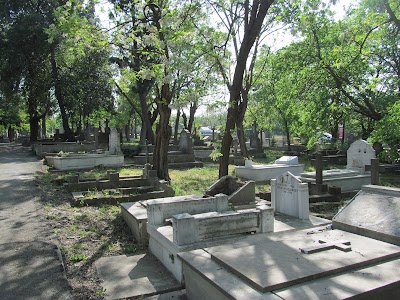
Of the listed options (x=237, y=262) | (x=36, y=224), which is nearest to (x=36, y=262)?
(x=36, y=224)

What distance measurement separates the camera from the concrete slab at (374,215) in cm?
467

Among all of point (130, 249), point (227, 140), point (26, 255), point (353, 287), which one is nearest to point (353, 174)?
point (227, 140)

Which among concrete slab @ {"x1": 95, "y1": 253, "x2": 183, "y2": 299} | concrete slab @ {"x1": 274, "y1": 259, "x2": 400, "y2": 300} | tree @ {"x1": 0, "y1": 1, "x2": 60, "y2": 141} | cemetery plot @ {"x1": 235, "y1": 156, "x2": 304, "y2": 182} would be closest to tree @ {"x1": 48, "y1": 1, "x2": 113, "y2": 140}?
tree @ {"x1": 0, "y1": 1, "x2": 60, "y2": 141}

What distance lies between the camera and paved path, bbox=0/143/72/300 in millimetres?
4719

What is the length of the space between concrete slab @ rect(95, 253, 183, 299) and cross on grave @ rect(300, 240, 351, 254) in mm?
→ 1911

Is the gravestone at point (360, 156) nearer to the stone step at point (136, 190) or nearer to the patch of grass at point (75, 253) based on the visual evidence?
the stone step at point (136, 190)

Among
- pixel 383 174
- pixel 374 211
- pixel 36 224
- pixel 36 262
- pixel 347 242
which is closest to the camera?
pixel 347 242

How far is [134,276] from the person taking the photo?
213 inches

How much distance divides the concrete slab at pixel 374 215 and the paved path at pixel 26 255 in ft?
13.5

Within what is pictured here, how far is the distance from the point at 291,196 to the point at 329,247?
10.3ft

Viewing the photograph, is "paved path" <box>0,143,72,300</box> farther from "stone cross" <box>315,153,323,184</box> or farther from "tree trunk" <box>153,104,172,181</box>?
"stone cross" <box>315,153,323,184</box>

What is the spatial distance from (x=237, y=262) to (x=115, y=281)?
85.5 inches

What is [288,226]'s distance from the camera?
6.66 meters

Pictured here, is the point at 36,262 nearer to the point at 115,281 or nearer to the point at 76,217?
the point at 115,281
